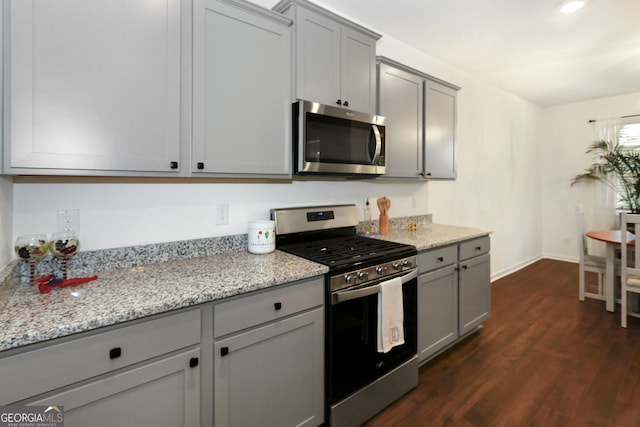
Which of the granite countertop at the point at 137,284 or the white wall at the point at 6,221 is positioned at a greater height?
the white wall at the point at 6,221

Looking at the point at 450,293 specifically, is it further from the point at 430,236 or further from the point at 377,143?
the point at 377,143

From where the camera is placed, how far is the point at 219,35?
61.6 inches

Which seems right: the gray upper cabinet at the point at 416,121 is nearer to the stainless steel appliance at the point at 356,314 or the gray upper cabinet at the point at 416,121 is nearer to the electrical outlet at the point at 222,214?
the stainless steel appliance at the point at 356,314

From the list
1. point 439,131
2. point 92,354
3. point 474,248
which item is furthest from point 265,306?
point 439,131

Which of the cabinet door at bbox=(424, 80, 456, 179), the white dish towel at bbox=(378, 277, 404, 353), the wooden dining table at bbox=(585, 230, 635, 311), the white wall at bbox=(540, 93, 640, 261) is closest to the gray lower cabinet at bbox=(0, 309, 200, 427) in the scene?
the white dish towel at bbox=(378, 277, 404, 353)

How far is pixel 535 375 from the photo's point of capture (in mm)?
2240

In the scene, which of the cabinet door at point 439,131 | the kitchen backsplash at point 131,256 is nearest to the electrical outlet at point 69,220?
the kitchen backsplash at point 131,256

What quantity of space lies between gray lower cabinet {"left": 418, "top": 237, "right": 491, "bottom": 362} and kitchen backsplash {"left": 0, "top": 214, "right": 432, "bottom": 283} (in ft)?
4.22

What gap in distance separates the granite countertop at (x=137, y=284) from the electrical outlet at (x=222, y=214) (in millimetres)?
106

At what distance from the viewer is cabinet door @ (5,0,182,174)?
3.69 feet

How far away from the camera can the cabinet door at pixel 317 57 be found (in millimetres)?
Result: 1860

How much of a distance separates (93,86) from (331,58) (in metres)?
1.31

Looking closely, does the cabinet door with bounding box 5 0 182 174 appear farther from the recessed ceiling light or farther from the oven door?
the recessed ceiling light

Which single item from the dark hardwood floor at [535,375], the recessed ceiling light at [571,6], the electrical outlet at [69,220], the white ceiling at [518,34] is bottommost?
the dark hardwood floor at [535,375]
